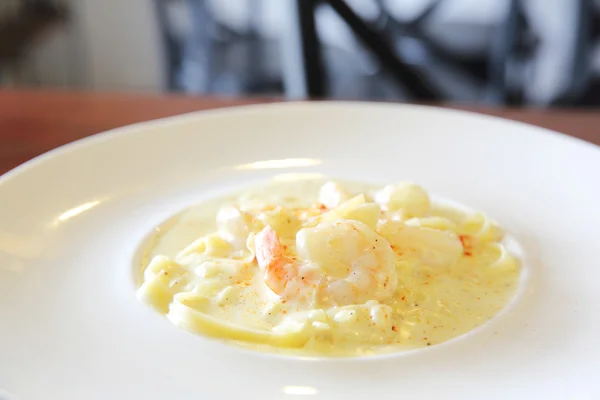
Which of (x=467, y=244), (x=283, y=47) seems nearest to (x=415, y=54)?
(x=283, y=47)

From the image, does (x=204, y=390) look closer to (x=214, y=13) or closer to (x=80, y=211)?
(x=80, y=211)

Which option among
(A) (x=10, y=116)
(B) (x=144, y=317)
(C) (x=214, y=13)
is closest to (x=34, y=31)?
(C) (x=214, y=13)

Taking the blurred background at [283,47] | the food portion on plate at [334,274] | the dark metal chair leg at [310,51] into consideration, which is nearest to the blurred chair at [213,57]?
the blurred background at [283,47]

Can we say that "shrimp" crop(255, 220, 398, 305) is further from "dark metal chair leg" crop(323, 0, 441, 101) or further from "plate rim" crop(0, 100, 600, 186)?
"dark metal chair leg" crop(323, 0, 441, 101)

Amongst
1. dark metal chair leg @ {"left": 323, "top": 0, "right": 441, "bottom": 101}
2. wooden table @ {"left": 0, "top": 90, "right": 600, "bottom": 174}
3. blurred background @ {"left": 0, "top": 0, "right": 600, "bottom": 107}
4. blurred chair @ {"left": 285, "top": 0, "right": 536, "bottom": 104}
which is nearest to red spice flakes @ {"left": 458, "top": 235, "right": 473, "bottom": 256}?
wooden table @ {"left": 0, "top": 90, "right": 600, "bottom": 174}

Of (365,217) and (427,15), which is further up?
(365,217)

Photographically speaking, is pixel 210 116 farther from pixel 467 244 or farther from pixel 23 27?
pixel 23 27

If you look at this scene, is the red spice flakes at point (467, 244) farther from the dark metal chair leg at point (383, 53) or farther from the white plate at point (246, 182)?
the dark metal chair leg at point (383, 53)
